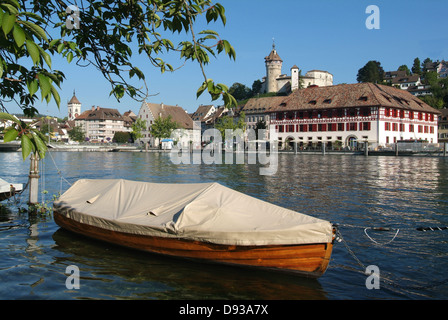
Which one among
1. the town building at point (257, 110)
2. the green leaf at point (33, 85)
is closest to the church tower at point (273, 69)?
the town building at point (257, 110)

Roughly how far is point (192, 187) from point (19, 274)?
14.5 ft

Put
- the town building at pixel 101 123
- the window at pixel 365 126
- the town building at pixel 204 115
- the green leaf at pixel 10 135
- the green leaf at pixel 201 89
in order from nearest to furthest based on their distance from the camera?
1. the green leaf at pixel 10 135
2. the green leaf at pixel 201 89
3. the window at pixel 365 126
4. the town building at pixel 204 115
5. the town building at pixel 101 123

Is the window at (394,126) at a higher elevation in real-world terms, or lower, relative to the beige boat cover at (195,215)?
higher

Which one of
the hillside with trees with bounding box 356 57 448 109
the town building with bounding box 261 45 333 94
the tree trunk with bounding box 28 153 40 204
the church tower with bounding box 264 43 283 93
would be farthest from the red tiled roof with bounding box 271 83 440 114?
the tree trunk with bounding box 28 153 40 204

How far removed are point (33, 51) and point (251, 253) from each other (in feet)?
20.3

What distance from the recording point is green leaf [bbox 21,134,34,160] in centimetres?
285

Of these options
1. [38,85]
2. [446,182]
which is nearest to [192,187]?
[38,85]

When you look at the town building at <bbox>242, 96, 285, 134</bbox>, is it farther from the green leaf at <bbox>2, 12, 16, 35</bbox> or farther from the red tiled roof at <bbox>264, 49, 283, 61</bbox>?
the green leaf at <bbox>2, 12, 16, 35</bbox>

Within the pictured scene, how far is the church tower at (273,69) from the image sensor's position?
5615 inches

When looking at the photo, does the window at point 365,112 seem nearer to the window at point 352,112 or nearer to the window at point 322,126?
the window at point 352,112

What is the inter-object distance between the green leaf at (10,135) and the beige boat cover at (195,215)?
5.42 meters

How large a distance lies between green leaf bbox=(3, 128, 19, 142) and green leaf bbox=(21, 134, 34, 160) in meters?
0.07

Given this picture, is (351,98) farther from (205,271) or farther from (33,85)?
(33,85)

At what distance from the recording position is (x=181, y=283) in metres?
8.03
